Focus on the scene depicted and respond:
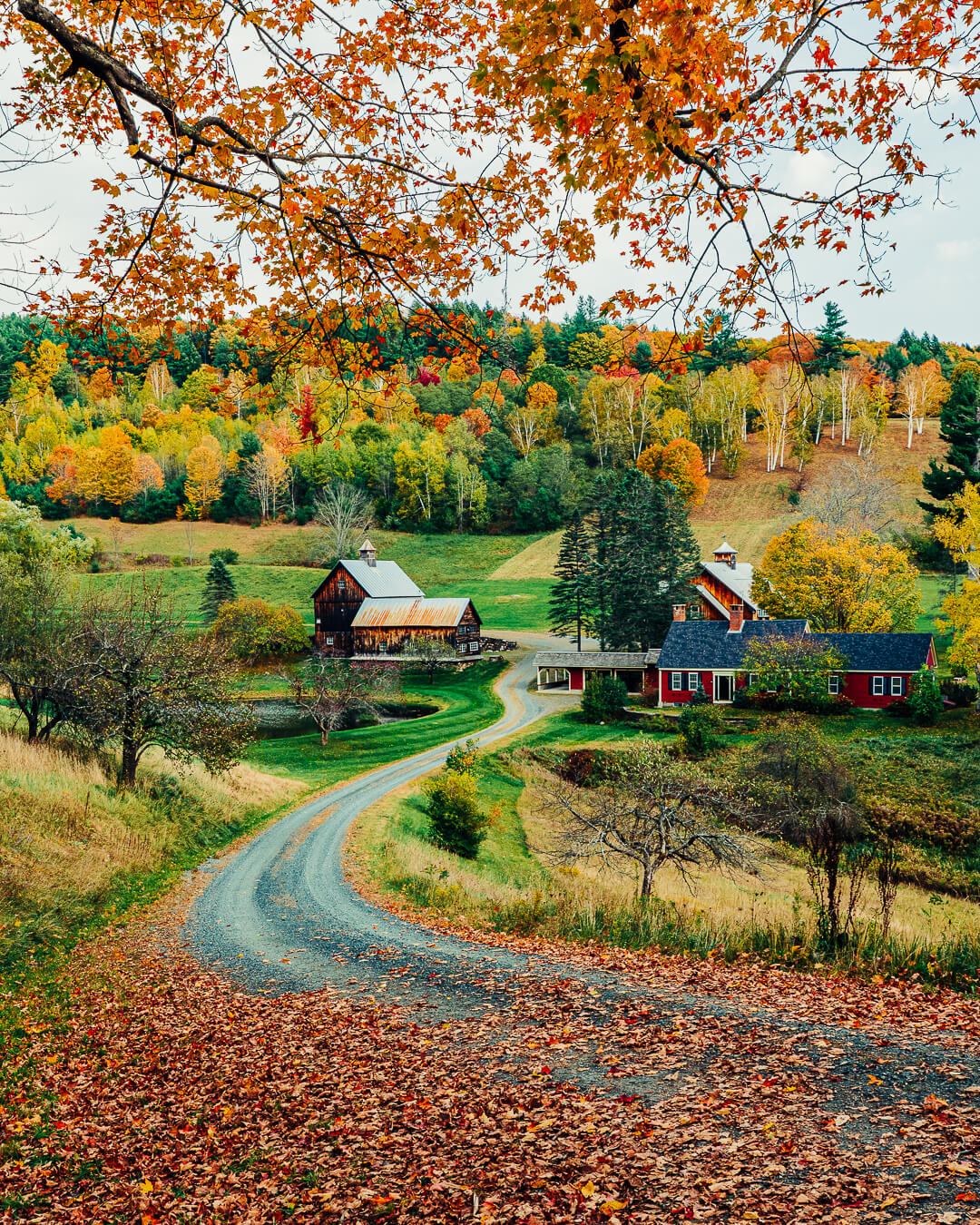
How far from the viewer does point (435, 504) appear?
101 metres

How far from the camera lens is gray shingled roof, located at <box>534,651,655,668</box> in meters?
51.0

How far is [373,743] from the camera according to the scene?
40.8 meters

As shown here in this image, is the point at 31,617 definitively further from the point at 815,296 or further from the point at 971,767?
the point at 971,767

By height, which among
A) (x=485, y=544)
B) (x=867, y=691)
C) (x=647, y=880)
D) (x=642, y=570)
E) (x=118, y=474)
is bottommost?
(x=647, y=880)

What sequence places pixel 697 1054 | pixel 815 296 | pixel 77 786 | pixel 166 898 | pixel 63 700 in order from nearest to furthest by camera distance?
pixel 815 296 < pixel 697 1054 < pixel 166 898 < pixel 77 786 < pixel 63 700

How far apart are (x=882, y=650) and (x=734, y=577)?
15.8 m

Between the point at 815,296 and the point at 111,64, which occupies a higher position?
the point at 111,64

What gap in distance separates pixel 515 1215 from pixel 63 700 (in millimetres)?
20991

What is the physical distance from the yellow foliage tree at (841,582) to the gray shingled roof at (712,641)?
9.83 feet

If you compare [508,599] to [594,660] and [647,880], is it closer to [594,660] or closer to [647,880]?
[594,660]

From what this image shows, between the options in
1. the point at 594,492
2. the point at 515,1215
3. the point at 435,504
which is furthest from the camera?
the point at 435,504

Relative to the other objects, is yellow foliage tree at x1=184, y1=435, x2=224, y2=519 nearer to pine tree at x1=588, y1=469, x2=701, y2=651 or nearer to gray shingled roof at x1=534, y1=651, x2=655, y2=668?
pine tree at x1=588, y1=469, x2=701, y2=651

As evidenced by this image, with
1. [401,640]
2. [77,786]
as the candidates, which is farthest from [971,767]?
[401,640]

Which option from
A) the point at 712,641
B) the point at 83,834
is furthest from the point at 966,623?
the point at 83,834
